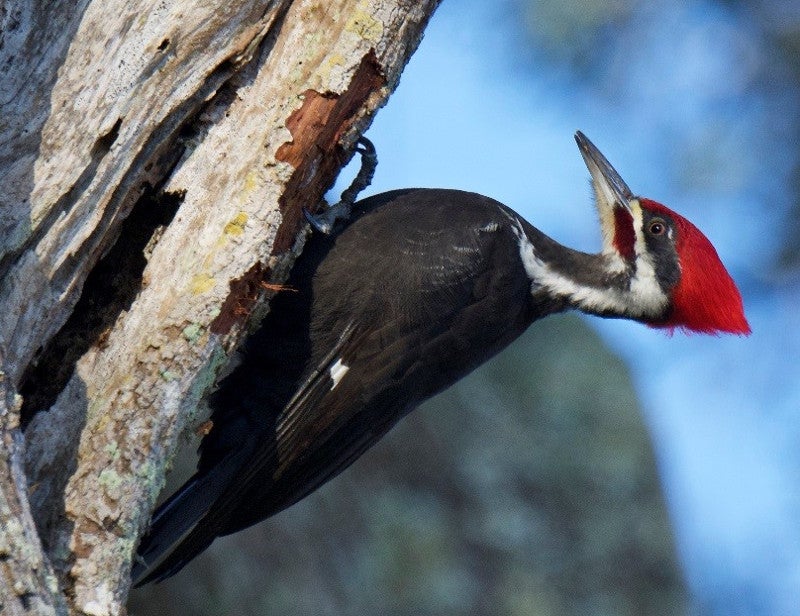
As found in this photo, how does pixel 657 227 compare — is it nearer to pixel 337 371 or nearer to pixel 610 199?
pixel 610 199

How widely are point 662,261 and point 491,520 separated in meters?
2.12

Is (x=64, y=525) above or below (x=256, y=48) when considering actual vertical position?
below

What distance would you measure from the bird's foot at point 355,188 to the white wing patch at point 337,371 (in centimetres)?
42

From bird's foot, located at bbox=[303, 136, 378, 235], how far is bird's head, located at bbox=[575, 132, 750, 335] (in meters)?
0.99

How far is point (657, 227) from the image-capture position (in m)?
4.34

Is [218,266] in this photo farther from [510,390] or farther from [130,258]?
[510,390]

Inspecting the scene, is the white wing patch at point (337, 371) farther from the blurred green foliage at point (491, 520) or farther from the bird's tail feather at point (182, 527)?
the blurred green foliage at point (491, 520)

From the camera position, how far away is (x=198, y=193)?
10.0 feet

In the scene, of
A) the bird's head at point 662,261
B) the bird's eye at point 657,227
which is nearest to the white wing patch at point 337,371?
Result: the bird's head at point 662,261

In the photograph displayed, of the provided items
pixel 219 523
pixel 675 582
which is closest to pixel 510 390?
pixel 675 582

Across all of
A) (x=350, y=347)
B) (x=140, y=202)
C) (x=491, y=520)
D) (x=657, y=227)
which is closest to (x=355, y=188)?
(x=350, y=347)

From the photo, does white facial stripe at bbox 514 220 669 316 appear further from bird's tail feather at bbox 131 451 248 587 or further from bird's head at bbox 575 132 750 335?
bird's tail feather at bbox 131 451 248 587

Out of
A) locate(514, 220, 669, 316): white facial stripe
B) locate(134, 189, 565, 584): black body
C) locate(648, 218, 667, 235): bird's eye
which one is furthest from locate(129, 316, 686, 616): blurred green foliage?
locate(648, 218, 667, 235): bird's eye

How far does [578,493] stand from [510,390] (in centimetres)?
70
